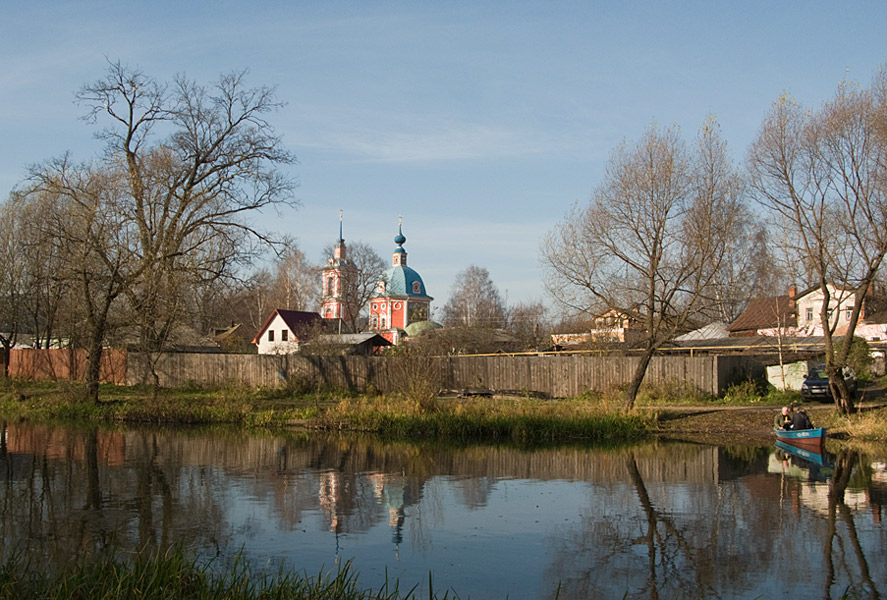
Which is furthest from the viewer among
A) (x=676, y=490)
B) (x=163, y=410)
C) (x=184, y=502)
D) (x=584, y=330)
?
(x=584, y=330)

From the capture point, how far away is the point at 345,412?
2752cm

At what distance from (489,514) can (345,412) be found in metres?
14.0

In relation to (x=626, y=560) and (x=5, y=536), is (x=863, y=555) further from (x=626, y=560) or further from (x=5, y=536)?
(x=5, y=536)

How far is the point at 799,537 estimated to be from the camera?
12.3 meters

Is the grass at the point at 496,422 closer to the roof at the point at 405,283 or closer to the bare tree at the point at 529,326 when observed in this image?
the bare tree at the point at 529,326

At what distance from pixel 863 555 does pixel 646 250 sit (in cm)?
1669

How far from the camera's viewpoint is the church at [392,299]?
84812mm

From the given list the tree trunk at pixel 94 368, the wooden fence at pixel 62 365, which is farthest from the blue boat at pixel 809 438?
the wooden fence at pixel 62 365

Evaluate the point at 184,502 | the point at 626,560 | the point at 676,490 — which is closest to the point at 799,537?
the point at 626,560

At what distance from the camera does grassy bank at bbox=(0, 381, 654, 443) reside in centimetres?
2536

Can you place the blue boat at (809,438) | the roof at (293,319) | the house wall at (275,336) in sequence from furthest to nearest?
the house wall at (275,336) < the roof at (293,319) < the blue boat at (809,438)

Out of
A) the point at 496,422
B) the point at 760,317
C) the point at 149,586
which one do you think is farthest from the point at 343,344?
the point at 149,586

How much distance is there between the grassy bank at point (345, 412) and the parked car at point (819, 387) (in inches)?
306

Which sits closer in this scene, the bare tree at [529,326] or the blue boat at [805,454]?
the blue boat at [805,454]
